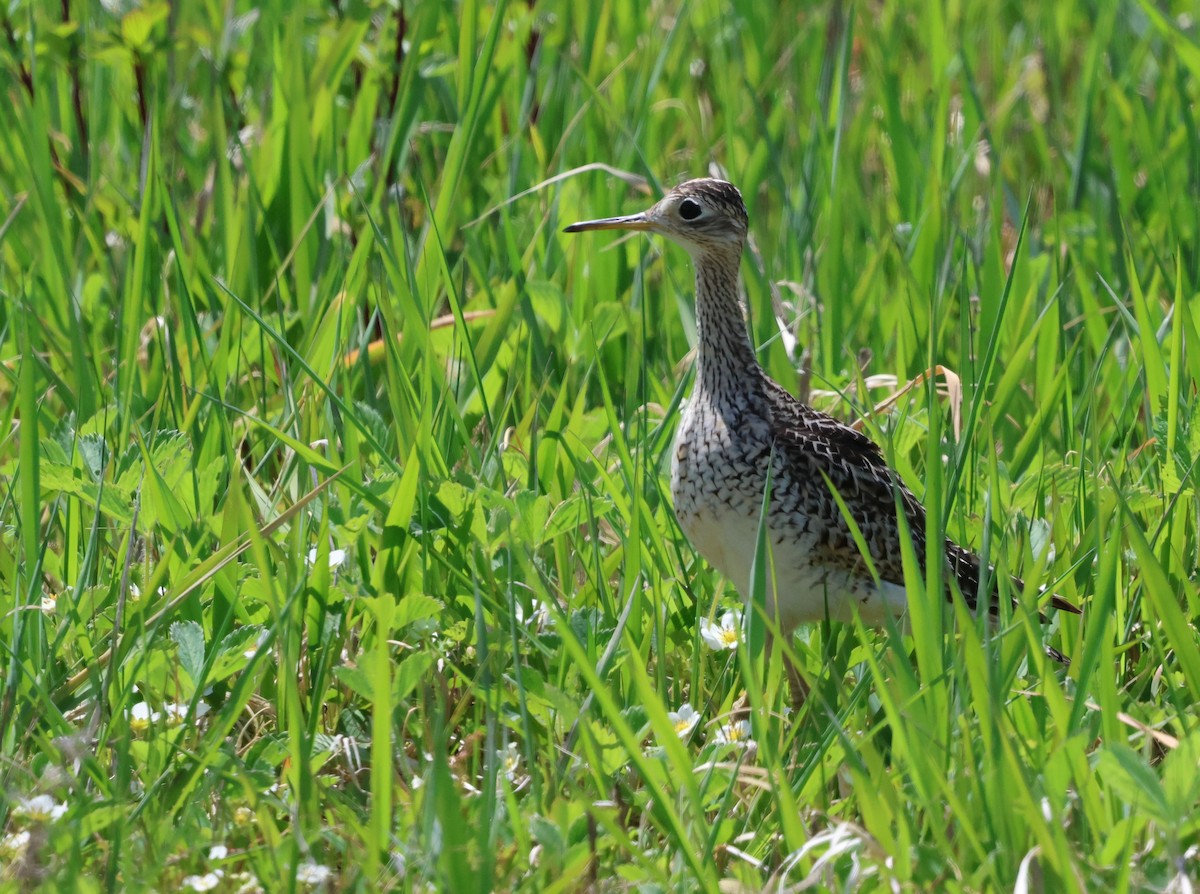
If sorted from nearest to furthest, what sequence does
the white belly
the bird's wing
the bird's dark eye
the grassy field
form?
the grassy field, the white belly, the bird's wing, the bird's dark eye

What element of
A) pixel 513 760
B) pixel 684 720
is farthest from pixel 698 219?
pixel 513 760

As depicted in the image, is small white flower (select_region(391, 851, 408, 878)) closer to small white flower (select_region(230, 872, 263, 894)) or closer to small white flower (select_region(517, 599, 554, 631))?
small white flower (select_region(230, 872, 263, 894))

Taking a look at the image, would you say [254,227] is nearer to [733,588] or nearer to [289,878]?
[733,588]

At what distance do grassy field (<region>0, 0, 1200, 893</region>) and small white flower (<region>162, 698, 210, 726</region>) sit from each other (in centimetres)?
2

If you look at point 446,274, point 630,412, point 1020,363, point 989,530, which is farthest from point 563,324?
point 989,530

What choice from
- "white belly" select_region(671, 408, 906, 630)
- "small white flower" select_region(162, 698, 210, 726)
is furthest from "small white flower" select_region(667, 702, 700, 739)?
"small white flower" select_region(162, 698, 210, 726)

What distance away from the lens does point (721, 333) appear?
14.7 ft

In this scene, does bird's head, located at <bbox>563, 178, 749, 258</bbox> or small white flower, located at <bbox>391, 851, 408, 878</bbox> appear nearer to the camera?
small white flower, located at <bbox>391, 851, 408, 878</bbox>

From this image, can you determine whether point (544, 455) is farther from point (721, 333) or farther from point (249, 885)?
point (249, 885)

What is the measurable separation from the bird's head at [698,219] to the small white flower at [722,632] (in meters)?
1.12

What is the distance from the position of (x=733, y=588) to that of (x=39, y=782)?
1979 mm

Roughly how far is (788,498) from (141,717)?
66.9 inches

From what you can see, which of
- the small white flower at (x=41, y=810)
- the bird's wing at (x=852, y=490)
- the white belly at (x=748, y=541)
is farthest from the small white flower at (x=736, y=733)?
the small white flower at (x=41, y=810)

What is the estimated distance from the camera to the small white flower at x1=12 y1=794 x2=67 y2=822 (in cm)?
305
